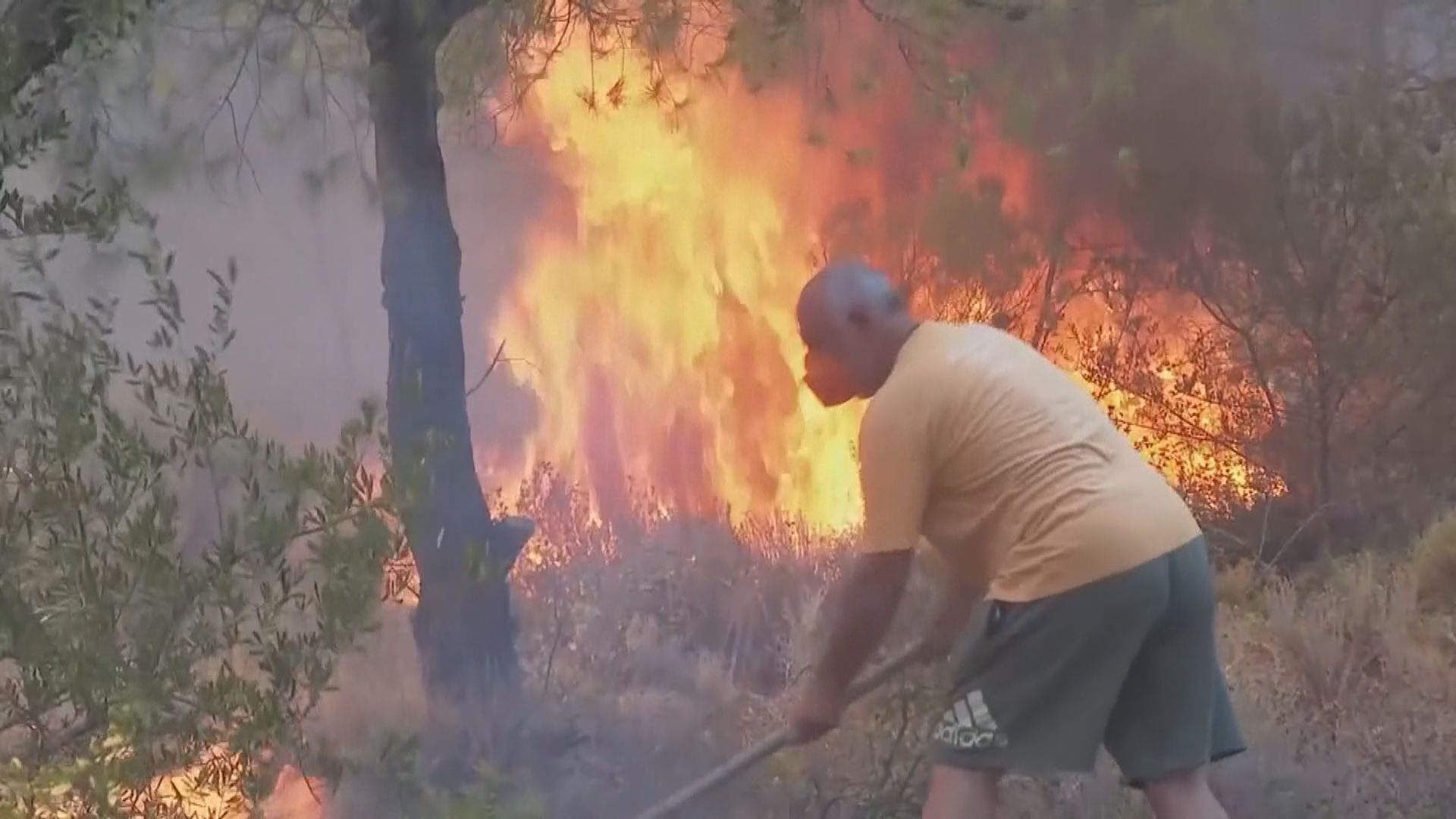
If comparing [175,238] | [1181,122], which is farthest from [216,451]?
[1181,122]

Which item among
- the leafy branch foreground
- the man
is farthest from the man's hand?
the leafy branch foreground

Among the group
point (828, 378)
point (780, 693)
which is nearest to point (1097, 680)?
point (828, 378)

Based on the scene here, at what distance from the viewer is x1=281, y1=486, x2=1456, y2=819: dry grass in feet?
11.5

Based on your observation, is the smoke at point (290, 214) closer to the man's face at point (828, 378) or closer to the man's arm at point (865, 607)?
the man's face at point (828, 378)

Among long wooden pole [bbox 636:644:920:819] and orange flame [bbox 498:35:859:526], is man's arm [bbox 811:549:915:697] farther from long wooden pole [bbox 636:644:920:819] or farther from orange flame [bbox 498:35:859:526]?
orange flame [bbox 498:35:859:526]

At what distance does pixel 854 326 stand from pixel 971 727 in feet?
2.43

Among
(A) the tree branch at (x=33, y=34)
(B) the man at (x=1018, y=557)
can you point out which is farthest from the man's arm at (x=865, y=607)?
(A) the tree branch at (x=33, y=34)

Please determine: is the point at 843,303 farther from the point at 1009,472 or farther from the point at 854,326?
the point at 1009,472

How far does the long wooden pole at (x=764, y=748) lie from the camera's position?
9.75 ft

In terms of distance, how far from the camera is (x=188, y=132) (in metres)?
3.70

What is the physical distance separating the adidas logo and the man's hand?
20cm

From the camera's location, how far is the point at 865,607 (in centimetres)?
247

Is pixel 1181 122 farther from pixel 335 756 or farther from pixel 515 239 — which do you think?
pixel 335 756

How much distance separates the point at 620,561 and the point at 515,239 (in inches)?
42.7
